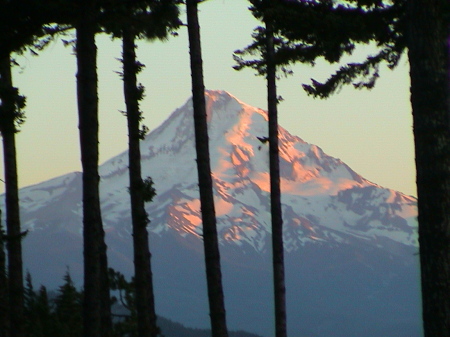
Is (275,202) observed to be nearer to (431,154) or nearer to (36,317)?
(36,317)

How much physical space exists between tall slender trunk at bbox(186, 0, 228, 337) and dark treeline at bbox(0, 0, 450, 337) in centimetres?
2

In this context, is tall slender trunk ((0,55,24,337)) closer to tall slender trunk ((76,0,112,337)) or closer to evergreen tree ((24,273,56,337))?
tall slender trunk ((76,0,112,337))

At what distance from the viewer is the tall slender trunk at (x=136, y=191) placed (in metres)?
18.3

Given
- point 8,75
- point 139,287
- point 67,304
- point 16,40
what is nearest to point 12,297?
point 139,287

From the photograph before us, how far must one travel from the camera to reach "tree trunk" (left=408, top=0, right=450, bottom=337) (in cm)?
1080

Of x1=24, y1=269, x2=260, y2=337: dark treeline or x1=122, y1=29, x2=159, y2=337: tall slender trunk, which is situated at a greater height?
x1=122, y1=29, x2=159, y2=337: tall slender trunk

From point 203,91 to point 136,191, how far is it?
3.20 m

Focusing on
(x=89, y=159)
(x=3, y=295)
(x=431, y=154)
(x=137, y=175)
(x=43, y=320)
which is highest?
(x=137, y=175)

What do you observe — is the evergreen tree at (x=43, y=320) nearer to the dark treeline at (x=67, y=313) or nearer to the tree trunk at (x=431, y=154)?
the dark treeline at (x=67, y=313)

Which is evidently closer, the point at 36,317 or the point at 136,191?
the point at 136,191

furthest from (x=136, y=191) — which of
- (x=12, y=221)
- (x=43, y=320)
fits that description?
(x=43, y=320)

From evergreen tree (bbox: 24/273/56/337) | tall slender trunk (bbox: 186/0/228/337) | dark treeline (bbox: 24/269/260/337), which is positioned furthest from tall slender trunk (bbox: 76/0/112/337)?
evergreen tree (bbox: 24/273/56/337)

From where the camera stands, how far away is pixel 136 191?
60.8ft

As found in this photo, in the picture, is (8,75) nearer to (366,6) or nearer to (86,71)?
(86,71)
